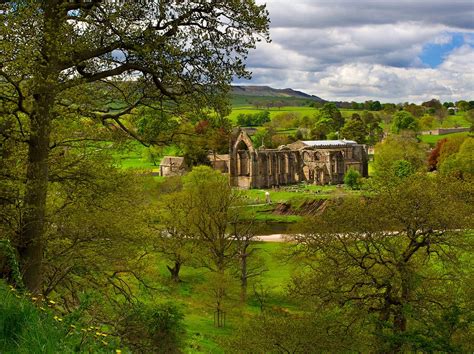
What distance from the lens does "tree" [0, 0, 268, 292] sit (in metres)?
10.8

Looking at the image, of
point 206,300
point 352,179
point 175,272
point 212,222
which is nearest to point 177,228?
point 212,222

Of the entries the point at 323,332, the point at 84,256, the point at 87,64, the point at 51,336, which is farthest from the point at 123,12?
the point at 323,332

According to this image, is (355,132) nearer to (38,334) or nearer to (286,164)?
(286,164)

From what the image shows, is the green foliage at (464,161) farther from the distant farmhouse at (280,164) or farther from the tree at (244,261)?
the tree at (244,261)

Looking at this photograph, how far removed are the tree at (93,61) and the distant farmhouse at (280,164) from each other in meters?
81.1

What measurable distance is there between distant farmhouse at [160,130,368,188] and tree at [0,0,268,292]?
81.1 meters

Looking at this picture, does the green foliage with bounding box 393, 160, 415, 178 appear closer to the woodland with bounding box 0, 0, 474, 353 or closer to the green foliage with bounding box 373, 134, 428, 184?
the green foliage with bounding box 373, 134, 428, 184

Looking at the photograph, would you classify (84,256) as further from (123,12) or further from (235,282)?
(235,282)

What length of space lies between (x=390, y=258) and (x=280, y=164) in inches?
3069

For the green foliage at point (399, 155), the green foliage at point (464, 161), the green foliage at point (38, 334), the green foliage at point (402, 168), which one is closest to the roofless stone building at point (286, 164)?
the green foliage at point (399, 155)

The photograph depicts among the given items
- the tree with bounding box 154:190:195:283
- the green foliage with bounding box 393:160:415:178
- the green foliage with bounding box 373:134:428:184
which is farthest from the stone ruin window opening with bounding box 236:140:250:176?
the tree with bounding box 154:190:195:283

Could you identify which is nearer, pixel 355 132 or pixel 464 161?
pixel 464 161

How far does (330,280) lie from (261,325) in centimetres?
347

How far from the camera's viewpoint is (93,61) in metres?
12.6
